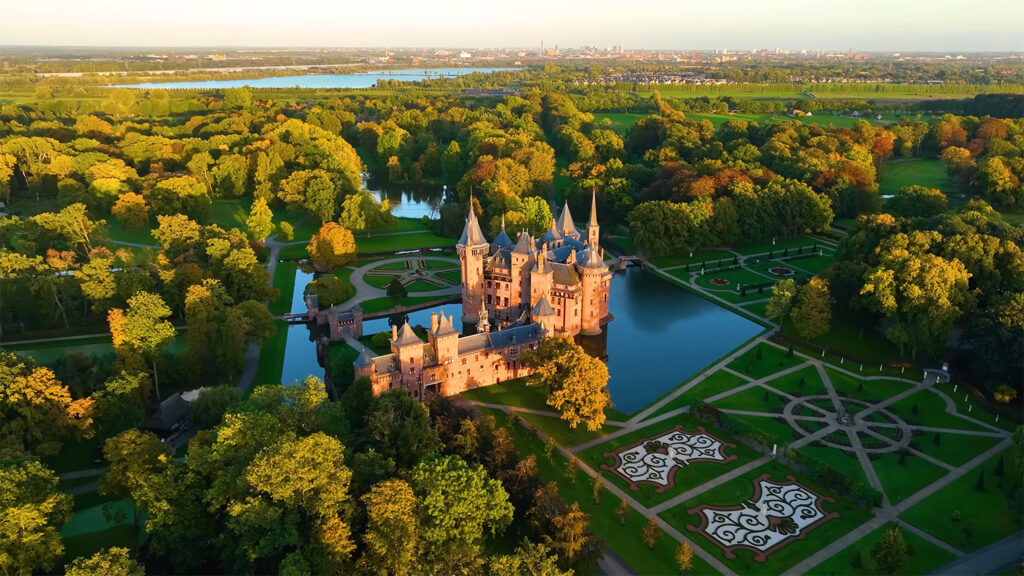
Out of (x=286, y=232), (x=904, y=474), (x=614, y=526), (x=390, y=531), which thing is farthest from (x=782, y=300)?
(x=286, y=232)

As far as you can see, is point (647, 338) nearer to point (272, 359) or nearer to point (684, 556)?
point (684, 556)

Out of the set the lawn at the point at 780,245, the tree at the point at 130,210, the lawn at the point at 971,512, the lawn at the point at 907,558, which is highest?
the tree at the point at 130,210

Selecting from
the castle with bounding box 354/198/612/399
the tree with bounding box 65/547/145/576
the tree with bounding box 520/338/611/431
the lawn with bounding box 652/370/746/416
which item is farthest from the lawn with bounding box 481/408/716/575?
the tree with bounding box 65/547/145/576

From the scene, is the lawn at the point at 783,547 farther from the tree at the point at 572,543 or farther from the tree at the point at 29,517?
the tree at the point at 29,517

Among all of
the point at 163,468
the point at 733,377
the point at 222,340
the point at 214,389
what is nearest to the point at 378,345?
the point at 222,340

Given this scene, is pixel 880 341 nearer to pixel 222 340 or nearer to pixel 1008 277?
pixel 1008 277

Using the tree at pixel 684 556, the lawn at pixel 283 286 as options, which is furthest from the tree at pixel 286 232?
the tree at pixel 684 556
